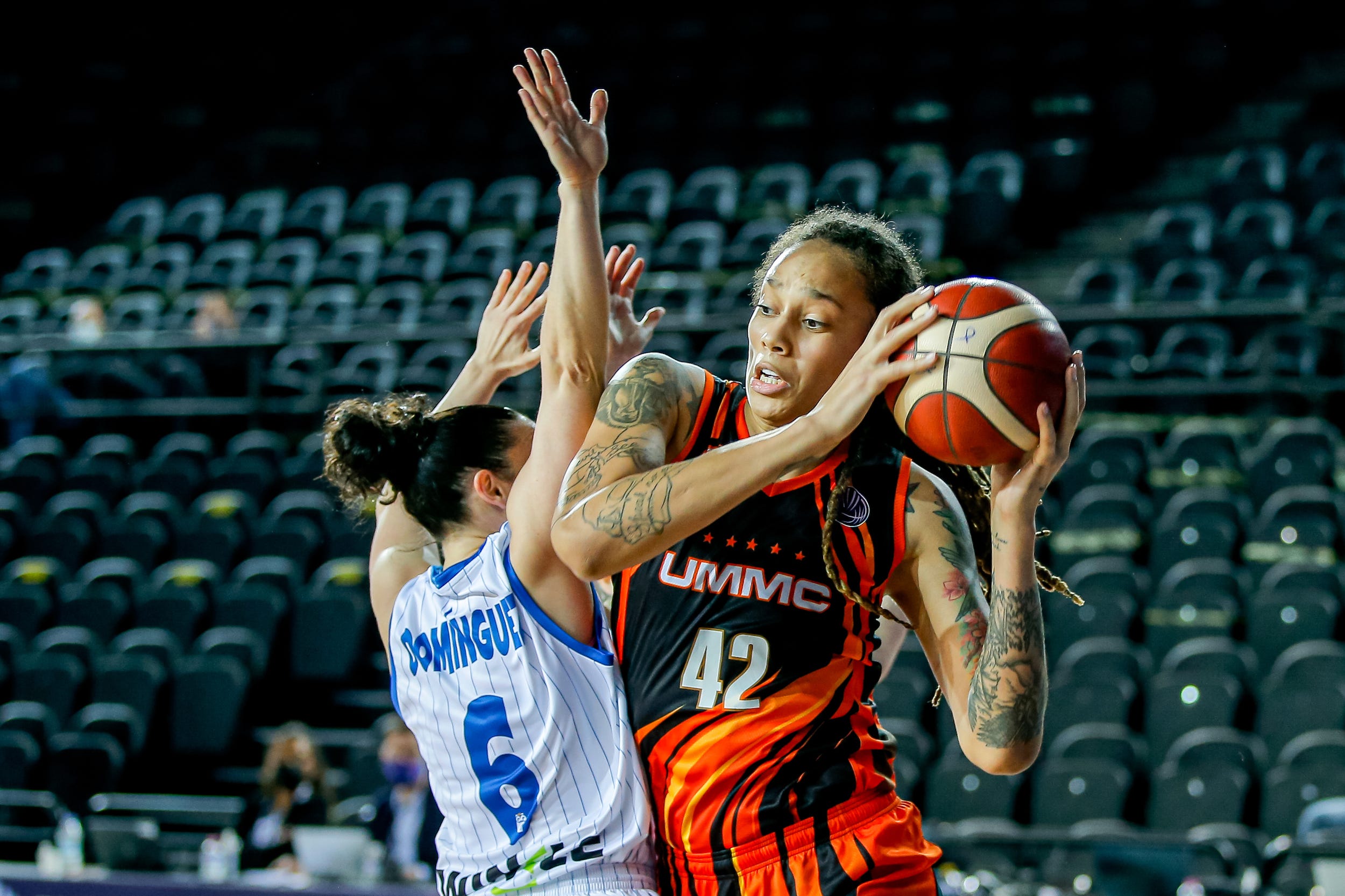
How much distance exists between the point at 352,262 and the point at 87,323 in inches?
116

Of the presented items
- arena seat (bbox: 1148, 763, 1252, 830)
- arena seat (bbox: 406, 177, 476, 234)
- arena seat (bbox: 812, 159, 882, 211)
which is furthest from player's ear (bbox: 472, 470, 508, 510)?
arena seat (bbox: 406, 177, 476, 234)

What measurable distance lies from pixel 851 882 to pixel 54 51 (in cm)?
1985

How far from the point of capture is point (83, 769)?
27.9 feet

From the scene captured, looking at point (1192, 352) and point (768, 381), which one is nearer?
point (768, 381)

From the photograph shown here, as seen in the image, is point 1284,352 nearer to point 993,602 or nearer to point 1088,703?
point 1088,703

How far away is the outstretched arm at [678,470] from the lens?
2.24 metres

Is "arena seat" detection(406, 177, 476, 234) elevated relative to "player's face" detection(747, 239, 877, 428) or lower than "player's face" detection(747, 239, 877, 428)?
elevated

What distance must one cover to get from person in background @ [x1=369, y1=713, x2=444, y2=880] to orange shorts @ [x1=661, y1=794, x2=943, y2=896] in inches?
161

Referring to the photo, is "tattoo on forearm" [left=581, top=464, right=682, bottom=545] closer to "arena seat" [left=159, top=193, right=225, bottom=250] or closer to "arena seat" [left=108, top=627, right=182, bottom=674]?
"arena seat" [left=108, top=627, right=182, bottom=674]

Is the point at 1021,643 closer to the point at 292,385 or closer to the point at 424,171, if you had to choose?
the point at 292,385

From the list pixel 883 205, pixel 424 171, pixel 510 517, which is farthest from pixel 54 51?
pixel 510 517

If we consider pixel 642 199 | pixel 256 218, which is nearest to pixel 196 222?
pixel 256 218

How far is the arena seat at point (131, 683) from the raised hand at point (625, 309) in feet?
22.3

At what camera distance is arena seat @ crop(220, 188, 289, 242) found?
1545 cm
